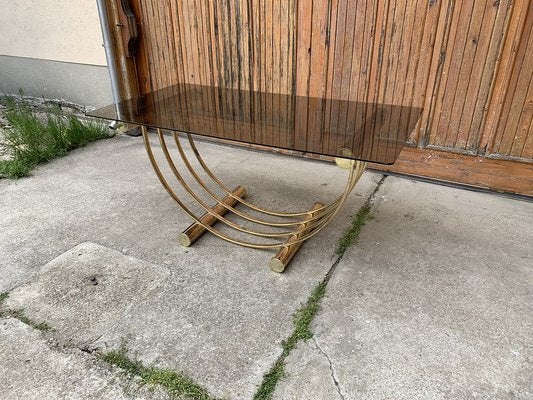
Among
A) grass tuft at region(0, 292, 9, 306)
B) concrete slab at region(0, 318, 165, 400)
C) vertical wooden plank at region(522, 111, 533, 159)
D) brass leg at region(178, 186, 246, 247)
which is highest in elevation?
vertical wooden plank at region(522, 111, 533, 159)

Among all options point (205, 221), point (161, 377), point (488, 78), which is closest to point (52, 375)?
point (161, 377)

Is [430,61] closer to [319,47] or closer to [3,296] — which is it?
[319,47]

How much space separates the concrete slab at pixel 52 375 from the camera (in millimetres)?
1528

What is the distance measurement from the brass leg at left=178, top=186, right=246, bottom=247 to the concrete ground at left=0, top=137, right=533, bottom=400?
6 centimetres

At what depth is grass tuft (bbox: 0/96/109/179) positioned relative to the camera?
11.3ft

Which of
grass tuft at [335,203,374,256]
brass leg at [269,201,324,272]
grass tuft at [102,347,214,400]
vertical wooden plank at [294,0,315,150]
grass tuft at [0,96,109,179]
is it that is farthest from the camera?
grass tuft at [0,96,109,179]

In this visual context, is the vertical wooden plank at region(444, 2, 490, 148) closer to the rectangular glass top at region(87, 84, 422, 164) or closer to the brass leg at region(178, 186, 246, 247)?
the rectangular glass top at region(87, 84, 422, 164)

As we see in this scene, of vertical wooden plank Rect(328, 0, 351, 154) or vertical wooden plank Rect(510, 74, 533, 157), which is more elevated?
vertical wooden plank Rect(328, 0, 351, 154)

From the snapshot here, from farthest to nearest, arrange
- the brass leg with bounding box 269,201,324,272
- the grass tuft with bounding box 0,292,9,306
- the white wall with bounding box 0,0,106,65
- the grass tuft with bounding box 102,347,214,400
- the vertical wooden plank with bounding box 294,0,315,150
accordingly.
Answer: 1. the white wall with bounding box 0,0,106,65
2. the vertical wooden plank with bounding box 294,0,315,150
3. the brass leg with bounding box 269,201,324,272
4. the grass tuft with bounding box 0,292,9,306
5. the grass tuft with bounding box 102,347,214,400

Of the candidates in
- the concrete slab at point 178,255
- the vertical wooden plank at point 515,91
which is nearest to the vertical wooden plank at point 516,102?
the vertical wooden plank at point 515,91

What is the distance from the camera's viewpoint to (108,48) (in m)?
3.83

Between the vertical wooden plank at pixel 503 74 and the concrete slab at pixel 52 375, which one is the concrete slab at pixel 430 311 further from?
the concrete slab at pixel 52 375

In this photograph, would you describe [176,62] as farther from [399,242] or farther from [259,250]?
[399,242]

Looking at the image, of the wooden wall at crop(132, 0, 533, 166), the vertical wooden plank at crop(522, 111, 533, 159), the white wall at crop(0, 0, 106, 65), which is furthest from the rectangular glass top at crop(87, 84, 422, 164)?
the white wall at crop(0, 0, 106, 65)
